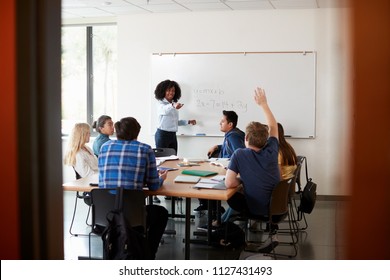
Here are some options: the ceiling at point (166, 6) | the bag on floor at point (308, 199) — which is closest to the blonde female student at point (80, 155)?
the bag on floor at point (308, 199)

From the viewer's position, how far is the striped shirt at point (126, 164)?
363cm

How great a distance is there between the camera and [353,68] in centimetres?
123

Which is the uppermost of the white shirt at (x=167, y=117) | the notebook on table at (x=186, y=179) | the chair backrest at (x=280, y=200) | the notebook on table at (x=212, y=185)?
the white shirt at (x=167, y=117)

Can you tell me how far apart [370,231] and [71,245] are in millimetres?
3962

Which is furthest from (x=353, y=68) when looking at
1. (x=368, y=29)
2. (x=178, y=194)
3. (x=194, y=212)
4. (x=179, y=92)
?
(x=179, y=92)

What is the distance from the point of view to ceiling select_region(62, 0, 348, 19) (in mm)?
6250

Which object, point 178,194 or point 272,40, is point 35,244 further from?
point 272,40

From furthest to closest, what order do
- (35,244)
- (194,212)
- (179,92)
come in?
(179,92)
(194,212)
(35,244)

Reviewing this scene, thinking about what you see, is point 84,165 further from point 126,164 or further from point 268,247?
point 268,247

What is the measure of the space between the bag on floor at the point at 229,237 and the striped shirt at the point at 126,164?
125cm

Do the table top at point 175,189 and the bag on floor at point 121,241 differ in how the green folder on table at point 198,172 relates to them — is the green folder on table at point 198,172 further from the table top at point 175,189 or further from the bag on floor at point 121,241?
the bag on floor at point 121,241

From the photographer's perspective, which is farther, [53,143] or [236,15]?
[236,15]

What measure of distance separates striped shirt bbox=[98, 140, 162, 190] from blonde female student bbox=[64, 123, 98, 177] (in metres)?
1.02

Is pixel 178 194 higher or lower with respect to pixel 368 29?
lower
